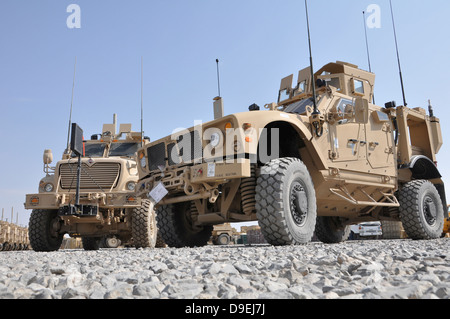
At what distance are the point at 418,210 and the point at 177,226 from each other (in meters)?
4.11

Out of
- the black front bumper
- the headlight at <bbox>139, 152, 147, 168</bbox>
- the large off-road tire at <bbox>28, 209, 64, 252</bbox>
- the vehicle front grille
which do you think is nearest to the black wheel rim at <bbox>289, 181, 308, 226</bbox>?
the headlight at <bbox>139, 152, 147, 168</bbox>

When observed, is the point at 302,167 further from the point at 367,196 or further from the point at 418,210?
the point at 418,210

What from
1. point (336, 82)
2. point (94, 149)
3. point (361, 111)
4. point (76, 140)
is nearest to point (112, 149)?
point (94, 149)

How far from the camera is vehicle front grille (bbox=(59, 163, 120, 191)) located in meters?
8.57

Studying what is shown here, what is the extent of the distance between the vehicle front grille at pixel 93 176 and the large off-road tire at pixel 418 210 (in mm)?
5531

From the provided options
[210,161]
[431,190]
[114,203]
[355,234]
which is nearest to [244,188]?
[210,161]

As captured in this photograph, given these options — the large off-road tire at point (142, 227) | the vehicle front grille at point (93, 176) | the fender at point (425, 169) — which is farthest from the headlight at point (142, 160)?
the fender at point (425, 169)

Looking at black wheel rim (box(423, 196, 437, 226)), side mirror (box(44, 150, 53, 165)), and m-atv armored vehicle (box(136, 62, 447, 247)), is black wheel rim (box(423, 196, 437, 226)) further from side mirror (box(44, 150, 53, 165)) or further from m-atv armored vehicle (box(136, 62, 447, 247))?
side mirror (box(44, 150, 53, 165))

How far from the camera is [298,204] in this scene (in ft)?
16.6

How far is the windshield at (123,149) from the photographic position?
391 inches

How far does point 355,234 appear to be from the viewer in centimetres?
1873

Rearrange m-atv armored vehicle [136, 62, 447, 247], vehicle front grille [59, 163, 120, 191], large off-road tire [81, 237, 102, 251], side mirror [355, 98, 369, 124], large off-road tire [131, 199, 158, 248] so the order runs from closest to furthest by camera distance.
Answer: m-atv armored vehicle [136, 62, 447, 247]
side mirror [355, 98, 369, 124]
large off-road tire [131, 199, 158, 248]
vehicle front grille [59, 163, 120, 191]
large off-road tire [81, 237, 102, 251]
